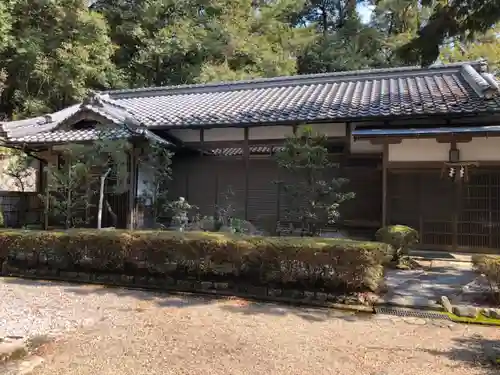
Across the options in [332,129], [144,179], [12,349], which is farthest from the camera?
[144,179]

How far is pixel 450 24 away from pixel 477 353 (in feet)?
20.7

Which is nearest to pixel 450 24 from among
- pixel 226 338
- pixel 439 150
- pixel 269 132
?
pixel 439 150

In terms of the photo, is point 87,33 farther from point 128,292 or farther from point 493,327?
point 493,327

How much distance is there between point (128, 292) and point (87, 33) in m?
18.3

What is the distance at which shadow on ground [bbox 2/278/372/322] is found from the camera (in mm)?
5602

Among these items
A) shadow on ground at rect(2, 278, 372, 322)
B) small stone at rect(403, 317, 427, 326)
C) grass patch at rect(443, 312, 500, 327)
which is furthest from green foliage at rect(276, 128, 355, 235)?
grass patch at rect(443, 312, 500, 327)

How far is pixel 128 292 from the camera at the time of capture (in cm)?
666

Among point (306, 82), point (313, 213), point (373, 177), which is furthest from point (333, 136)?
point (306, 82)

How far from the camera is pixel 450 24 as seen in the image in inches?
307

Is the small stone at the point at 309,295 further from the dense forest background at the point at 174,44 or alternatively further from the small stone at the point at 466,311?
the dense forest background at the point at 174,44

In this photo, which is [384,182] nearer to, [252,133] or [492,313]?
[252,133]

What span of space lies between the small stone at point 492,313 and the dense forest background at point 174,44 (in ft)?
56.5

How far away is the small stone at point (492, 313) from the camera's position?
5.34m

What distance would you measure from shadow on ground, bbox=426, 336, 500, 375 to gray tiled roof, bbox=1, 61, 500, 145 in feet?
21.2
